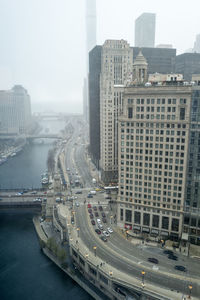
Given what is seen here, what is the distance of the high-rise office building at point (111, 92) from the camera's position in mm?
153625

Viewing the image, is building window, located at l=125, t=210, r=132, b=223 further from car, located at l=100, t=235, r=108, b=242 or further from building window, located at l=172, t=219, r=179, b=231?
building window, located at l=172, t=219, r=179, b=231

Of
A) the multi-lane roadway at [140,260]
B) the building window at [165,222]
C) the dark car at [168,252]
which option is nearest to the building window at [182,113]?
the building window at [165,222]

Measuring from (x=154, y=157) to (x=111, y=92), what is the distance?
7065 centimetres

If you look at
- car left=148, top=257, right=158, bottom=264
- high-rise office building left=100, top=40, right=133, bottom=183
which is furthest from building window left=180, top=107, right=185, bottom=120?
high-rise office building left=100, top=40, right=133, bottom=183

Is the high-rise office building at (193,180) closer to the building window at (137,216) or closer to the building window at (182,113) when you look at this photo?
the building window at (182,113)

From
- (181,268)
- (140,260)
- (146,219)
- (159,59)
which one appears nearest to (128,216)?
(146,219)

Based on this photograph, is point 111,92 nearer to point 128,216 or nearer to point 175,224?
point 128,216

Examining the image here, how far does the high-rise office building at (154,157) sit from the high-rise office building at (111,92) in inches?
2256

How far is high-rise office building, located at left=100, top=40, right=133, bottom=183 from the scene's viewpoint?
15362 centimetres

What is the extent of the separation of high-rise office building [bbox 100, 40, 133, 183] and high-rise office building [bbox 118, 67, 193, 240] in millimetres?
57309

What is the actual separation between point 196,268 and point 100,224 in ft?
138

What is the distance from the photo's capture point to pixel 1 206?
136 metres

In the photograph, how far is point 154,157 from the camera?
9575 cm

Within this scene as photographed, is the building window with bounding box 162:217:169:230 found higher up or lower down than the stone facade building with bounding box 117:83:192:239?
lower down
